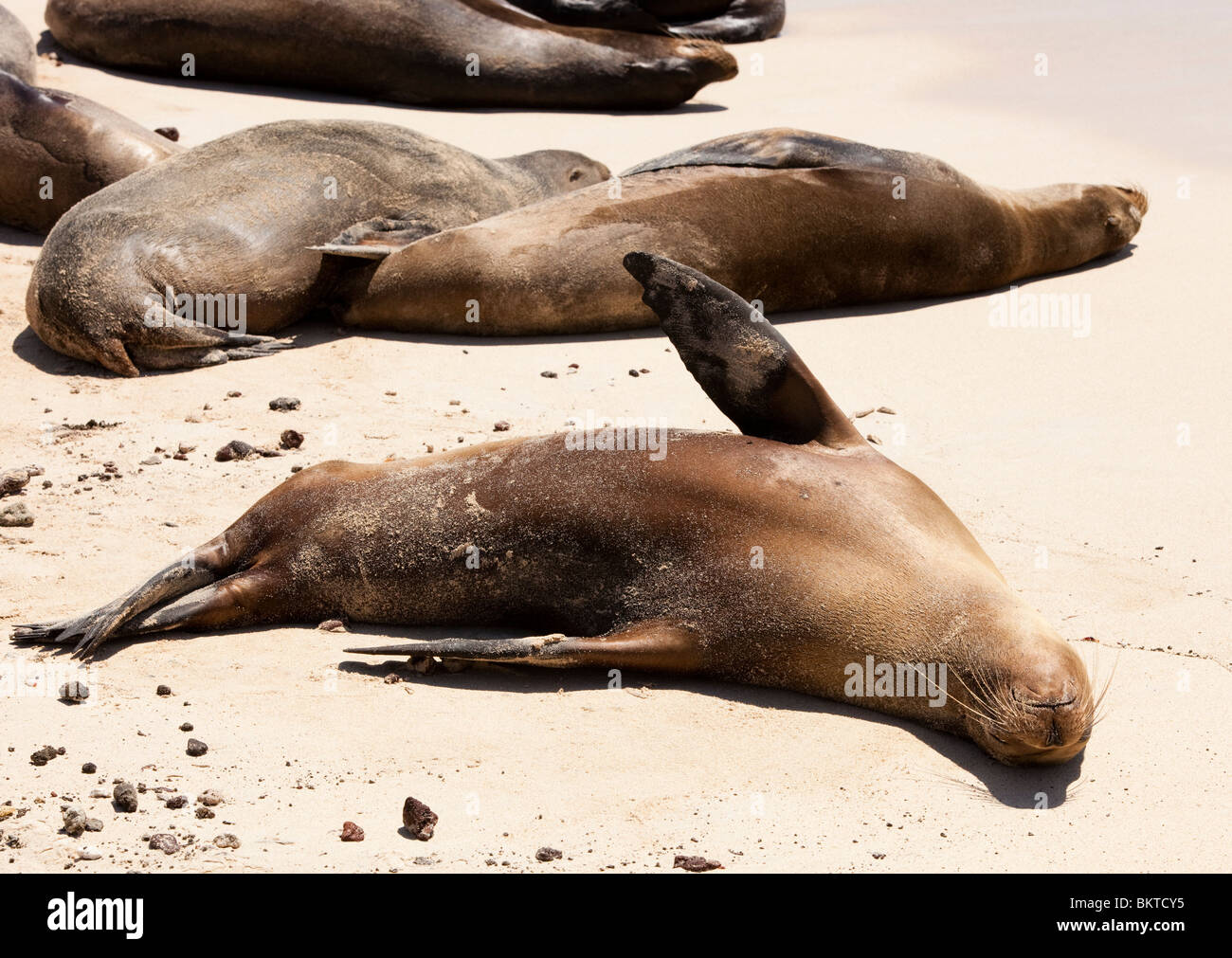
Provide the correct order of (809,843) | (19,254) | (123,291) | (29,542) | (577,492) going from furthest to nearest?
1. (19,254)
2. (123,291)
3. (29,542)
4. (577,492)
5. (809,843)

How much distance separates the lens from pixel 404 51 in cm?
1098

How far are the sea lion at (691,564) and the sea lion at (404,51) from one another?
696cm

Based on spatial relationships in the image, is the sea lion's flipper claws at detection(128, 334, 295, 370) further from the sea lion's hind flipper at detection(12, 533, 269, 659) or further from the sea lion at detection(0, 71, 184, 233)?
the sea lion's hind flipper at detection(12, 533, 269, 659)

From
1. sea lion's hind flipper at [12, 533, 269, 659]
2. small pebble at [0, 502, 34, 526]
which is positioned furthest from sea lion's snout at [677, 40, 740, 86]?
sea lion's hind flipper at [12, 533, 269, 659]

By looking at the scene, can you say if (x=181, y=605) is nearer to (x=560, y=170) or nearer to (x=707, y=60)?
(x=560, y=170)

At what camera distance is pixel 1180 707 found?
3951 mm

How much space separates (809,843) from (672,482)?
1186mm

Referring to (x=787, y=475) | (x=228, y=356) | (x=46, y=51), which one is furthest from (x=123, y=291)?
(x=46, y=51)

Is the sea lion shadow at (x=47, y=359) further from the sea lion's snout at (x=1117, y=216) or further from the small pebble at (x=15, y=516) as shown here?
the sea lion's snout at (x=1117, y=216)

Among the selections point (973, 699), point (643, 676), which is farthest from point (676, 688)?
point (973, 699)

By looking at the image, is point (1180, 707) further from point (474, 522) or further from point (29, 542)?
point (29, 542)

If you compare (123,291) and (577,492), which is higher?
(577,492)

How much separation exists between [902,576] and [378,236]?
410cm

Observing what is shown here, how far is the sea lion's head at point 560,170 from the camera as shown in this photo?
8.32 meters
